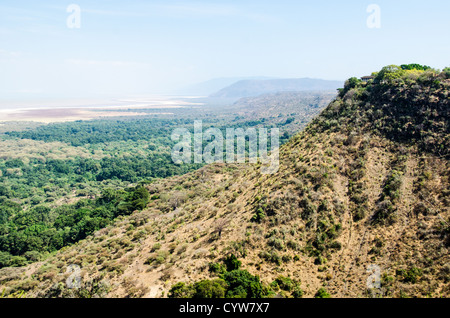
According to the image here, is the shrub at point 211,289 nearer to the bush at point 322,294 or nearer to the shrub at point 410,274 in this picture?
the bush at point 322,294

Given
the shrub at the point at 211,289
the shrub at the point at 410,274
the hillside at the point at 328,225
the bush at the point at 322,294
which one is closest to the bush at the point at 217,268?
the hillside at the point at 328,225

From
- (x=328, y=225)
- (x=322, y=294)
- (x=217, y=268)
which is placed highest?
(x=328, y=225)

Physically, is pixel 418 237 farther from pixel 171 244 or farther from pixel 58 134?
pixel 58 134

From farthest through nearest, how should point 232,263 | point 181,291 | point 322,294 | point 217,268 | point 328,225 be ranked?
point 328,225
point 232,263
point 217,268
point 181,291
point 322,294

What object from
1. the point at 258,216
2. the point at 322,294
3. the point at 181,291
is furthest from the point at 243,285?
the point at 258,216

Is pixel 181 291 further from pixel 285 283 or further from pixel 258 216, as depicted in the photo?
pixel 258 216

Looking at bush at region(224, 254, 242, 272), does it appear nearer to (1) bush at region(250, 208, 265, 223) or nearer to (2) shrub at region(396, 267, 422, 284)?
(1) bush at region(250, 208, 265, 223)

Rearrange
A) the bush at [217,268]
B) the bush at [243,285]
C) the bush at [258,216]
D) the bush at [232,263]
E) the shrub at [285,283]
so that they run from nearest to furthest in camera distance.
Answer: the bush at [243,285] < the shrub at [285,283] < the bush at [217,268] < the bush at [232,263] < the bush at [258,216]
